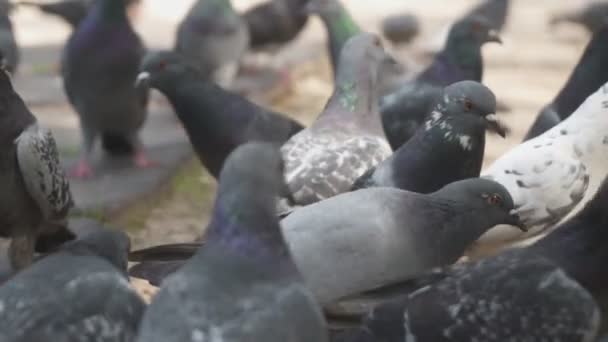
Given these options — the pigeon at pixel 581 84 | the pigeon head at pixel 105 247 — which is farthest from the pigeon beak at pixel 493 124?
the pigeon head at pixel 105 247

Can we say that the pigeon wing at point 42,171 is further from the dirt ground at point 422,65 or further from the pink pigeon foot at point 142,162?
the pink pigeon foot at point 142,162

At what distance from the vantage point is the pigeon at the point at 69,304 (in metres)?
3.14

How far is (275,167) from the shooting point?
9.61ft

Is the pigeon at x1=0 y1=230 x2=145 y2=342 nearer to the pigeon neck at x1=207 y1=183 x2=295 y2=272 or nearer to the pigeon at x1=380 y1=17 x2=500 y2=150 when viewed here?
the pigeon neck at x1=207 y1=183 x2=295 y2=272

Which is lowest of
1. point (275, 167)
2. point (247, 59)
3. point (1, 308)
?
point (247, 59)

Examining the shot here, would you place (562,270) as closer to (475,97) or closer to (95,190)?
(475,97)

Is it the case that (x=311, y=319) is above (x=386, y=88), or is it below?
above

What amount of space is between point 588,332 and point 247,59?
7691mm

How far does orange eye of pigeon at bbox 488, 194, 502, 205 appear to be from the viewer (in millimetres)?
4052

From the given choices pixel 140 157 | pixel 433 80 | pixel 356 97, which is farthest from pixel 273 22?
pixel 356 97

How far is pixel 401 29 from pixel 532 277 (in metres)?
8.09

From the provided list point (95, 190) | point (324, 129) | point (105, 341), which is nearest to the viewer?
point (105, 341)

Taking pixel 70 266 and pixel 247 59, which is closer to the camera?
pixel 70 266

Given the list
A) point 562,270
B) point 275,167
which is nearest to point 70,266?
point 275,167
